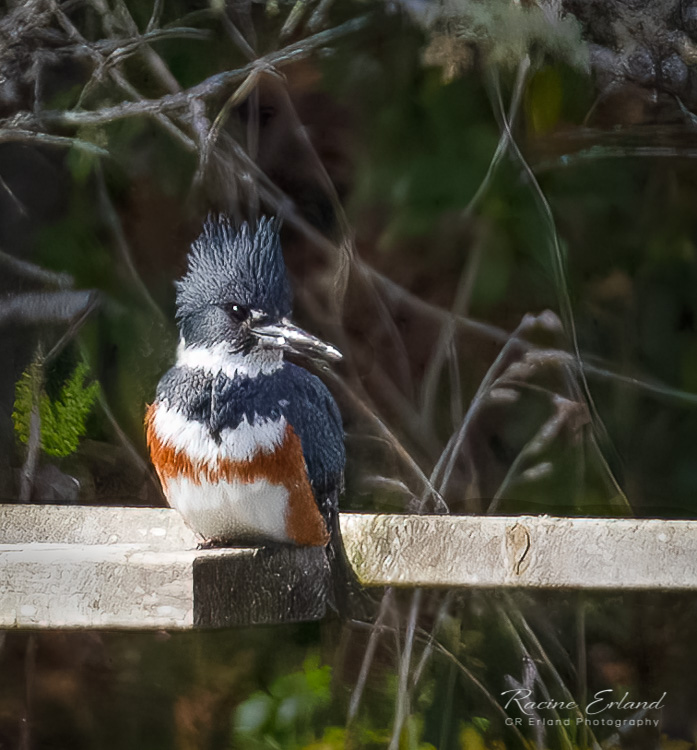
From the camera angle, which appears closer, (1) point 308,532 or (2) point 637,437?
(1) point 308,532

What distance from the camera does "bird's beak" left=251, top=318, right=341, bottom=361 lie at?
2.24ft

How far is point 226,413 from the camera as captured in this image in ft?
2.40

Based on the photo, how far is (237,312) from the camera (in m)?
0.74

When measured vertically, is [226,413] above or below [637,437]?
above

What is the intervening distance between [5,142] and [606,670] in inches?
38.6

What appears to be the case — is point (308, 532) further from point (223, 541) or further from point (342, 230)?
point (342, 230)

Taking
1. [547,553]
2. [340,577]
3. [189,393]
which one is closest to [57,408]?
[189,393]

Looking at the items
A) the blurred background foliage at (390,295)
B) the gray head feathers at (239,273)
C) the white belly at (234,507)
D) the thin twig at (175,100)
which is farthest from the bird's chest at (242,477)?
the thin twig at (175,100)

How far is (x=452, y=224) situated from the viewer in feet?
3.22

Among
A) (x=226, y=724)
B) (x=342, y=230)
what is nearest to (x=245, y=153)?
(x=342, y=230)

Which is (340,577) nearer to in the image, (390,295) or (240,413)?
(240,413)

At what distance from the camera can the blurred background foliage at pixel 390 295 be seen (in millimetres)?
967

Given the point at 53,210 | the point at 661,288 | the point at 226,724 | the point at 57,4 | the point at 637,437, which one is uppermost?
the point at 57,4

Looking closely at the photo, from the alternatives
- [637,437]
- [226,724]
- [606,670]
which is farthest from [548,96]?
[226,724]
